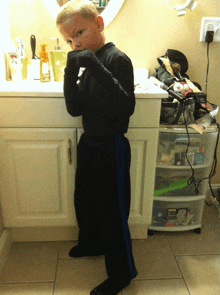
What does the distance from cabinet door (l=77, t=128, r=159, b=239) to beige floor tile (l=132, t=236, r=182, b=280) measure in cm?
12

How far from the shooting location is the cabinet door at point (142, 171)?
1316 millimetres

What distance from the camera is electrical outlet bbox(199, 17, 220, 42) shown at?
1.57 metres

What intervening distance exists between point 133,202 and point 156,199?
0.50ft

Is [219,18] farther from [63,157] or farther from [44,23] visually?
[63,157]

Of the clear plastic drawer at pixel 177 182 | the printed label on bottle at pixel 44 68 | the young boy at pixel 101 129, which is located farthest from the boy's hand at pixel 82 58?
the clear plastic drawer at pixel 177 182

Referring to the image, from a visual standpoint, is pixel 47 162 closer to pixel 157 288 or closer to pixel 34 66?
pixel 34 66

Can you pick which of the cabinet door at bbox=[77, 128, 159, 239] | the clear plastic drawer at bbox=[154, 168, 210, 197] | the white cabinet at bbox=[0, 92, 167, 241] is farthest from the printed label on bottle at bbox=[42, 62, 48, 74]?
the clear plastic drawer at bbox=[154, 168, 210, 197]

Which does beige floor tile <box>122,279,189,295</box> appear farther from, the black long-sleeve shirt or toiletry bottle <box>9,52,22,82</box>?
toiletry bottle <box>9,52,22,82</box>

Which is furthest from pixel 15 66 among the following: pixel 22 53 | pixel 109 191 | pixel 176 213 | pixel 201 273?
pixel 201 273

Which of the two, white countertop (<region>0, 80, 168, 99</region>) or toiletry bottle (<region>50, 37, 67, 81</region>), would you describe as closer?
white countertop (<region>0, 80, 168, 99</region>)

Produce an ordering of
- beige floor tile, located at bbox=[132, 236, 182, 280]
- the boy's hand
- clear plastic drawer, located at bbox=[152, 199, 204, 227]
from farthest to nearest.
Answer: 1. clear plastic drawer, located at bbox=[152, 199, 204, 227]
2. beige floor tile, located at bbox=[132, 236, 182, 280]
3. the boy's hand

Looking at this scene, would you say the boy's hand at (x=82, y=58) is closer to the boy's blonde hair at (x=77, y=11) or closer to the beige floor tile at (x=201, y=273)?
the boy's blonde hair at (x=77, y=11)

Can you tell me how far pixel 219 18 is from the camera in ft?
5.14

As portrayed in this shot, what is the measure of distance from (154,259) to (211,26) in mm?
1313
